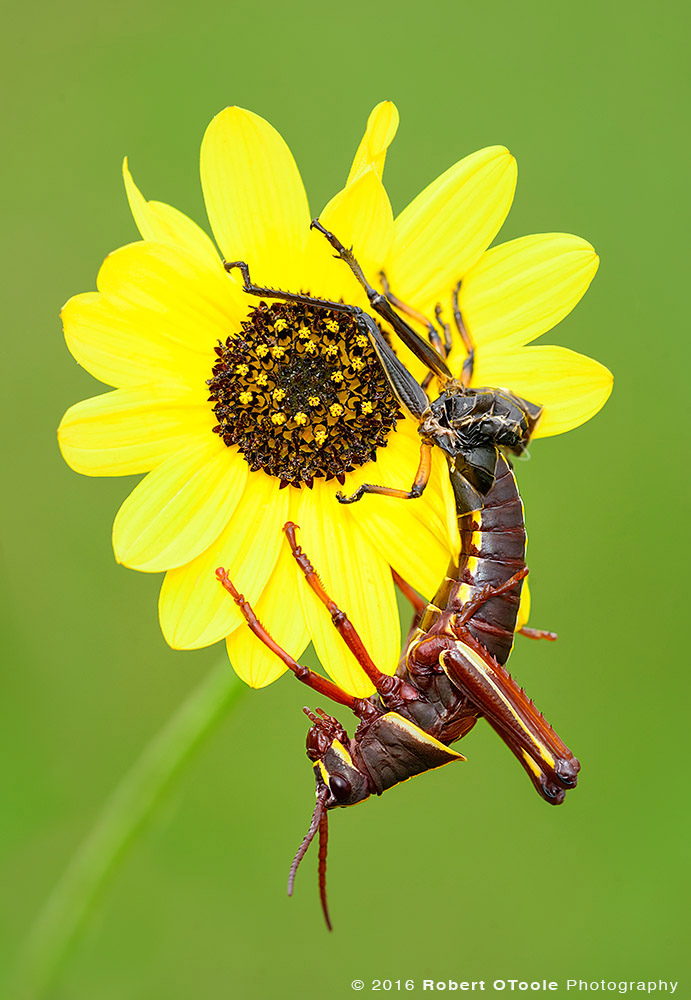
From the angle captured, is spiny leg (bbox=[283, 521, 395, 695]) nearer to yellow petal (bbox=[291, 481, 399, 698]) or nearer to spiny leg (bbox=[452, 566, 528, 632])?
yellow petal (bbox=[291, 481, 399, 698])

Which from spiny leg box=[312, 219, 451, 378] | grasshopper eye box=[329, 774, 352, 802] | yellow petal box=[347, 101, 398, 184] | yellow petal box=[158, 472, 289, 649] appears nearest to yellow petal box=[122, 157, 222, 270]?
spiny leg box=[312, 219, 451, 378]

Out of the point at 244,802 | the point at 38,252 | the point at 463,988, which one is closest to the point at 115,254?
the point at 38,252

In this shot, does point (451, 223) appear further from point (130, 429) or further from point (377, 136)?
point (130, 429)

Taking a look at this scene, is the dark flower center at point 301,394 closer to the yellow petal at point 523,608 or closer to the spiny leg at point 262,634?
the spiny leg at point 262,634

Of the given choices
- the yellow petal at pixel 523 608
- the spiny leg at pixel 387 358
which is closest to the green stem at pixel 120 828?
the yellow petal at pixel 523 608

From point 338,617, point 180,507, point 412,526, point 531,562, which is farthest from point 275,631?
point 531,562

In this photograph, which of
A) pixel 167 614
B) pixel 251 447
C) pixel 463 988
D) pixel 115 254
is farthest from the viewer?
pixel 463 988

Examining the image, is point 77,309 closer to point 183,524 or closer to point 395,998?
point 183,524
